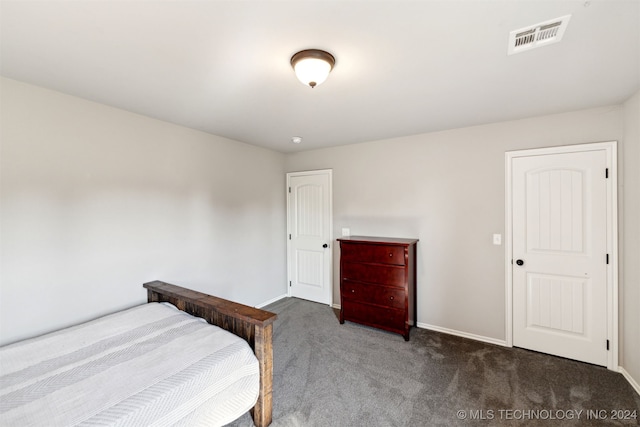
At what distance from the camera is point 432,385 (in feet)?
7.13

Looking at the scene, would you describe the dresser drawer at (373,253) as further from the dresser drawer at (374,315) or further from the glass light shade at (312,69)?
the glass light shade at (312,69)

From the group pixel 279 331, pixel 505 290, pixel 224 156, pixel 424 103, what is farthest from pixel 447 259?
pixel 224 156

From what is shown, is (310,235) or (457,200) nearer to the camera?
(457,200)

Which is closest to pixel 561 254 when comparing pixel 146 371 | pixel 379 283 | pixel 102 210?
pixel 379 283

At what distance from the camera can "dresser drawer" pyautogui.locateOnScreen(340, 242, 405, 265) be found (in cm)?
296

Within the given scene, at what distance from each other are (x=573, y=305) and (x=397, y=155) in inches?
91.4

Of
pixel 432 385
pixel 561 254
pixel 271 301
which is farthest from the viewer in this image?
pixel 271 301

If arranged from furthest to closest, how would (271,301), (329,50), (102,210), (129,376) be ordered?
(271,301)
(102,210)
(329,50)
(129,376)

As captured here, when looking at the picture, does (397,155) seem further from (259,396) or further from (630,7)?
(259,396)

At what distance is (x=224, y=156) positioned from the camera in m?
3.42

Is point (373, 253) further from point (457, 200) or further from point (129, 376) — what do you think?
point (129, 376)

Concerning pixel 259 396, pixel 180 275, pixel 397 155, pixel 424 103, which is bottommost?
pixel 259 396

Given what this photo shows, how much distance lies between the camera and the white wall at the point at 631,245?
83.2 inches

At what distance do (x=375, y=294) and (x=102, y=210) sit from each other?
283 cm
